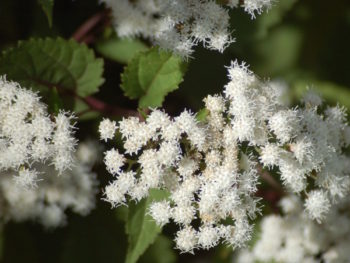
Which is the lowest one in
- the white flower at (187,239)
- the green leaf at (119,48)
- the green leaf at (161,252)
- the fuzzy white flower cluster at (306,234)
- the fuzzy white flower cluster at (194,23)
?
the white flower at (187,239)

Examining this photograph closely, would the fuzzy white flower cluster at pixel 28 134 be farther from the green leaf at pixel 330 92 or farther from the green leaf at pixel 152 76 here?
the green leaf at pixel 330 92

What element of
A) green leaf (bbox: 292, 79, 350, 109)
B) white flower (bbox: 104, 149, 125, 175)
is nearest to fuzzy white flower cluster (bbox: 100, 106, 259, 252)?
white flower (bbox: 104, 149, 125, 175)

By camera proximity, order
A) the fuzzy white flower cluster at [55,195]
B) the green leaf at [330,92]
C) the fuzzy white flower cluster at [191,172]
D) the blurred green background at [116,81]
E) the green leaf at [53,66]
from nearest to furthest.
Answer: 1. the fuzzy white flower cluster at [191,172]
2. the green leaf at [53,66]
3. the fuzzy white flower cluster at [55,195]
4. the blurred green background at [116,81]
5. the green leaf at [330,92]

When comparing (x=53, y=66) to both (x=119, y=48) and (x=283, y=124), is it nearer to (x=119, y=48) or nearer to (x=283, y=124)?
(x=119, y=48)

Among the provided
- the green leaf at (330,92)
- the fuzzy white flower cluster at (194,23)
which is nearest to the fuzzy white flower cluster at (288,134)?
the fuzzy white flower cluster at (194,23)

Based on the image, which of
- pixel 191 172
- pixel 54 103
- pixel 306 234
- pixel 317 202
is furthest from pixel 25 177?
pixel 306 234

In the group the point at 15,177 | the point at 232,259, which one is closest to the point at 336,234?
the point at 232,259

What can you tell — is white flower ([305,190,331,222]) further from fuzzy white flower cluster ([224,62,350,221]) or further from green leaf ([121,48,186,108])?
green leaf ([121,48,186,108])
